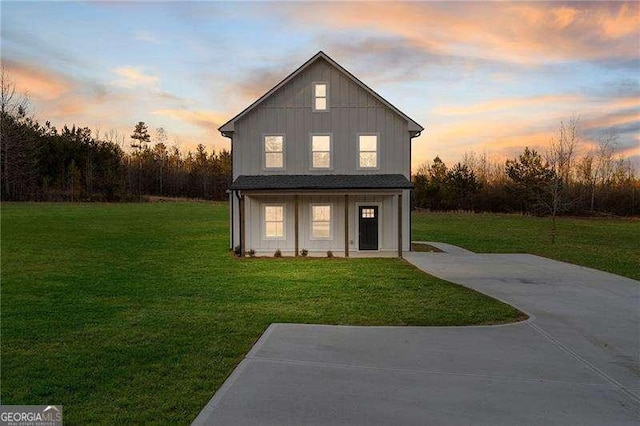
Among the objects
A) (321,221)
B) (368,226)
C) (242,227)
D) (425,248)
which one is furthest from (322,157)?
(425,248)

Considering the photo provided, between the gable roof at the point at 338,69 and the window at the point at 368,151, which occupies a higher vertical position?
the gable roof at the point at 338,69

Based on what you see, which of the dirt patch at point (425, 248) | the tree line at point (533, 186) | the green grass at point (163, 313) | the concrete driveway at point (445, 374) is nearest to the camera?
the concrete driveway at point (445, 374)

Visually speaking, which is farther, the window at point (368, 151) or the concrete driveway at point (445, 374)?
the window at point (368, 151)

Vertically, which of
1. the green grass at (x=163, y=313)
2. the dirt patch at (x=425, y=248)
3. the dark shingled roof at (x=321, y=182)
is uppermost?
the dark shingled roof at (x=321, y=182)

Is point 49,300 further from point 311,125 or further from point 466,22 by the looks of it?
point 466,22

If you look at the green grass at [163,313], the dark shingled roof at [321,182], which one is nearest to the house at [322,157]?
the dark shingled roof at [321,182]

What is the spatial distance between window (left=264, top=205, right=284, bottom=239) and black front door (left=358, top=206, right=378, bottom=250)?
3.52 metres

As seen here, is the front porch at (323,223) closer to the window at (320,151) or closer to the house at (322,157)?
the house at (322,157)

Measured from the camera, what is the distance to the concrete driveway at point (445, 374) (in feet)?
13.2

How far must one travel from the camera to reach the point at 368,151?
62.1 feet

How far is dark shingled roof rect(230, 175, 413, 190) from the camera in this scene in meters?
17.1

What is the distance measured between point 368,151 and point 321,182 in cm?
283

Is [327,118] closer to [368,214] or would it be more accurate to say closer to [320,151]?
[320,151]

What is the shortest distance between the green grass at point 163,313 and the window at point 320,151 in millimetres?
4852
